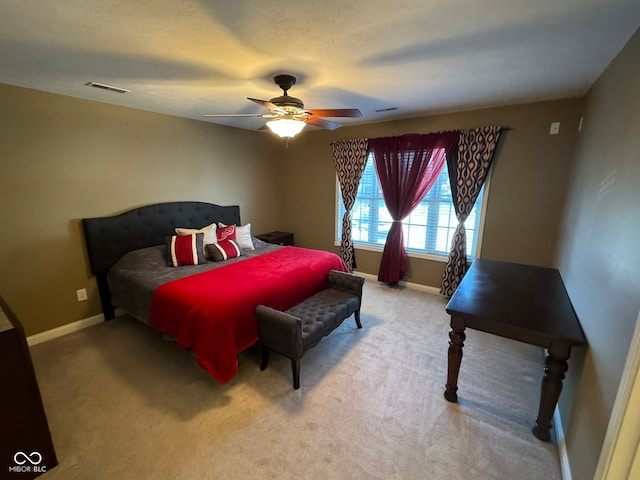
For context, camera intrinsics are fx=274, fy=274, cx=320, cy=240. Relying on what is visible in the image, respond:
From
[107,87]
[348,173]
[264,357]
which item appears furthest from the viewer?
[348,173]

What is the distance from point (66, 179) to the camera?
2.72 meters

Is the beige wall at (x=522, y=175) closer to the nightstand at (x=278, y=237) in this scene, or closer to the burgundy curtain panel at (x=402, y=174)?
the burgundy curtain panel at (x=402, y=174)

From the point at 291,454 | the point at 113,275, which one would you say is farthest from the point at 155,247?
the point at 291,454

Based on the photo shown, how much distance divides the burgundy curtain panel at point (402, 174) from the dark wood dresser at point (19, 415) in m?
3.62

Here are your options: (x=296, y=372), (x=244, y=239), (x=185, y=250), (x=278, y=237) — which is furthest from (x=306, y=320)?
(x=278, y=237)

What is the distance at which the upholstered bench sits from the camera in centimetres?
204

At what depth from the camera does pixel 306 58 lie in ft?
6.19

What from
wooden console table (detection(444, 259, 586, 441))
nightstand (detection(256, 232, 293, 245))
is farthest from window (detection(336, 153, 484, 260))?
wooden console table (detection(444, 259, 586, 441))

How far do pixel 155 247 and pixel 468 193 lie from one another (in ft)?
12.4

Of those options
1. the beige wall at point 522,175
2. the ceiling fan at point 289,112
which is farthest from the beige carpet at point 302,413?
the ceiling fan at point 289,112

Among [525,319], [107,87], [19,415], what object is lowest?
[19,415]

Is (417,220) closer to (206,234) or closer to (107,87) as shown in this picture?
(206,234)

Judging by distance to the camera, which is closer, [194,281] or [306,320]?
[306,320]

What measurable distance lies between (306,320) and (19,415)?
1.70 meters
